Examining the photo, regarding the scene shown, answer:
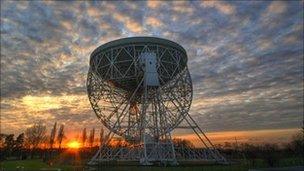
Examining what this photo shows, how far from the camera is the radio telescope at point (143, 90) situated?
36.1 meters

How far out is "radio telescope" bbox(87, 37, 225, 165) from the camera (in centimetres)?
3606

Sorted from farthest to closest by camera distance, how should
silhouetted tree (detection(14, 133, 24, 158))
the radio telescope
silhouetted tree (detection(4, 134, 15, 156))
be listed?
silhouetted tree (detection(14, 133, 24, 158))
silhouetted tree (detection(4, 134, 15, 156))
the radio telescope

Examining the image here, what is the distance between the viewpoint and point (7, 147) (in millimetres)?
84438

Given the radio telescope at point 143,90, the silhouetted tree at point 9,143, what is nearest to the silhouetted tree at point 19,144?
the silhouetted tree at point 9,143

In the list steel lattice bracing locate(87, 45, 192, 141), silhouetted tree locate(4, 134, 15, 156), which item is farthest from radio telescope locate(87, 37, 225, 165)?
silhouetted tree locate(4, 134, 15, 156)

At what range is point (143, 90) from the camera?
38156mm

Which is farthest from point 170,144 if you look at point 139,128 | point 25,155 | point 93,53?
point 25,155

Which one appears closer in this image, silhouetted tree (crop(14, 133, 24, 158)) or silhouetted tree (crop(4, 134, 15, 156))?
silhouetted tree (crop(4, 134, 15, 156))

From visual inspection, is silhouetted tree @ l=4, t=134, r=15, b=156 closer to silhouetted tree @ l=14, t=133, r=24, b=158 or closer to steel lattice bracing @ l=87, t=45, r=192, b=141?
silhouetted tree @ l=14, t=133, r=24, b=158

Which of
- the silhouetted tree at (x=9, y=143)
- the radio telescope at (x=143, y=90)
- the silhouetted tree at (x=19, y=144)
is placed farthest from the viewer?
the silhouetted tree at (x=19, y=144)

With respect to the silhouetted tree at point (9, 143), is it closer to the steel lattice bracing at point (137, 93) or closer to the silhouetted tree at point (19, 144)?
the silhouetted tree at point (19, 144)

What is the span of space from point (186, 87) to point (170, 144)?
301 inches

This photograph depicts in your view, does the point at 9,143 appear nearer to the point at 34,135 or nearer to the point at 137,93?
the point at 34,135

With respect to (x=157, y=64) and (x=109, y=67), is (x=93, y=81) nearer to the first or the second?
(x=109, y=67)
